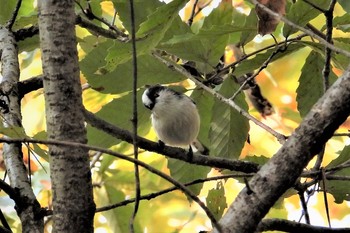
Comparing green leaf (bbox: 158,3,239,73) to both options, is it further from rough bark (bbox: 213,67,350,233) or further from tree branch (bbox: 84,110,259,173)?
rough bark (bbox: 213,67,350,233)

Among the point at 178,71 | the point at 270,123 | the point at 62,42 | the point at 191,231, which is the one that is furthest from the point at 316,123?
the point at 191,231

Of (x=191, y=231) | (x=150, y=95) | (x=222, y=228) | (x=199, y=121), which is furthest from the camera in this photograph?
(x=191, y=231)

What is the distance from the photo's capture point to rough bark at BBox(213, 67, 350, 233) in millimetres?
678

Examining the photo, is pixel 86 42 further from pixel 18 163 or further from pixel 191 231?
pixel 191 231

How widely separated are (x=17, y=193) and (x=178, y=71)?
0.44m

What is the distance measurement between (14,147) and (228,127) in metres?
0.45

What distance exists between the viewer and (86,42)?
1.58 metres

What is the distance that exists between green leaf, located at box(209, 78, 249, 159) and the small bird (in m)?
0.24

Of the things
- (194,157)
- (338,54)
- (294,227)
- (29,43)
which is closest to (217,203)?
(194,157)

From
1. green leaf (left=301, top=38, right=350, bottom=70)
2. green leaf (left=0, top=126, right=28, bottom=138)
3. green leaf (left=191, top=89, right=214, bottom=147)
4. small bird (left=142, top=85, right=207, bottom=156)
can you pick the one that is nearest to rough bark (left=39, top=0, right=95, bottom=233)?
green leaf (left=0, top=126, right=28, bottom=138)

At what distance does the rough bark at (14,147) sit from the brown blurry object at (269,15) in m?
0.40

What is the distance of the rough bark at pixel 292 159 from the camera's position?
0.68 metres

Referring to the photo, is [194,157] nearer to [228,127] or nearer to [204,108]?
[228,127]

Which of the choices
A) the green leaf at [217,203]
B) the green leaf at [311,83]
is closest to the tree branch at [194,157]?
the green leaf at [217,203]
